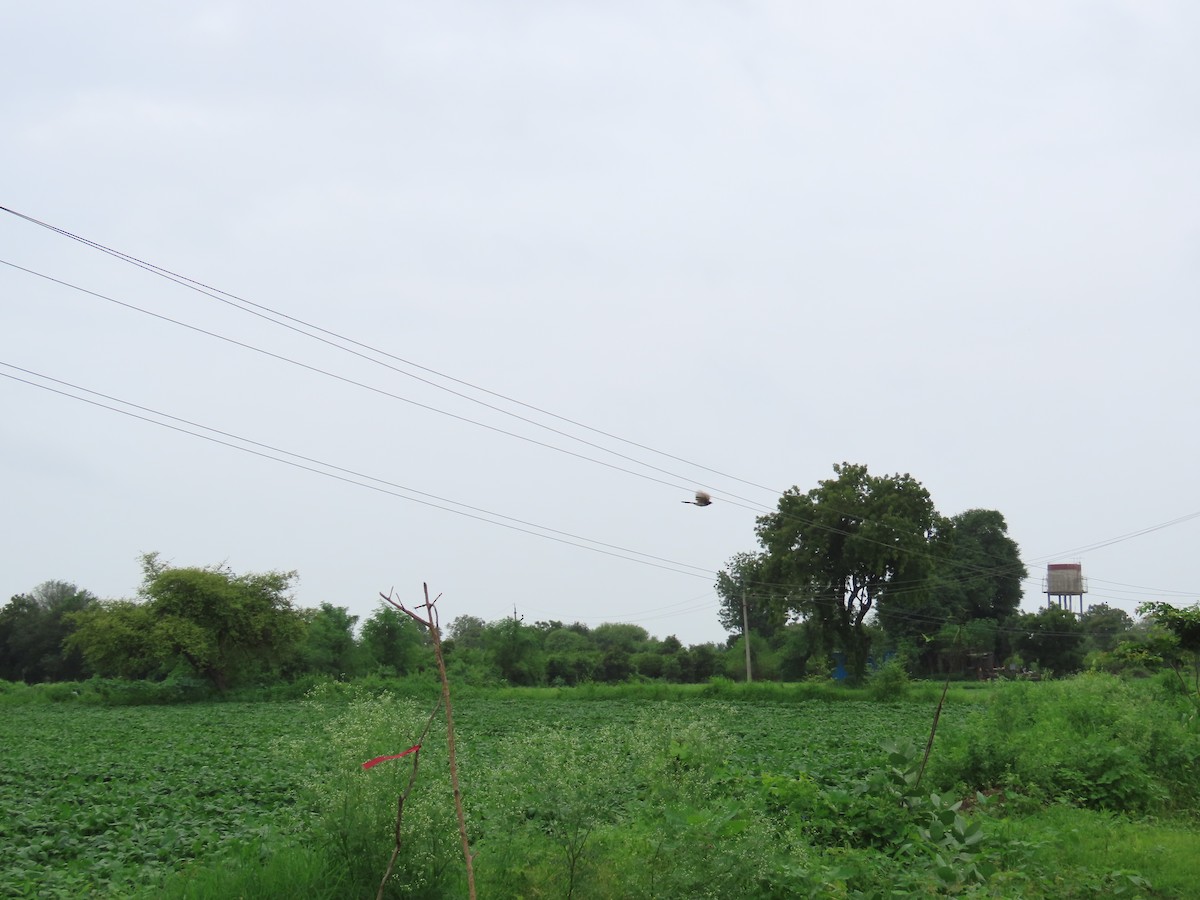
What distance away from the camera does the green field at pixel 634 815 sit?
6121 mm

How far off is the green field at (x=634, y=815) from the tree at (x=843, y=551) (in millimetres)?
29461

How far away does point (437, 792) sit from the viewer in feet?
20.5

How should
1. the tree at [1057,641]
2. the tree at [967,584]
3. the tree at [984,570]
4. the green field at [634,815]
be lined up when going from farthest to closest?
1. the tree at [984,570]
2. the tree at [1057,641]
3. the tree at [967,584]
4. the green field at [634,815]

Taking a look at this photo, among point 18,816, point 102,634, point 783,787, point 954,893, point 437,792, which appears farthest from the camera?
point 102,634

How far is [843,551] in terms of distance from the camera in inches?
1811

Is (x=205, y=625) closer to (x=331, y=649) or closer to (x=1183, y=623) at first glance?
(x=331, y=649)

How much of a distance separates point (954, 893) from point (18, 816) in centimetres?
1024

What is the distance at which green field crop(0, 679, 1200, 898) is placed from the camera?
6.12 meters

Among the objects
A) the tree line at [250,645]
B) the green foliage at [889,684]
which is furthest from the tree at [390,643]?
the green foliage at [889,684]

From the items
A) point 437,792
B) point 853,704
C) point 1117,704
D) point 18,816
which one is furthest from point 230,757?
point 853,704

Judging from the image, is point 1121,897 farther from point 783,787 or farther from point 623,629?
point 623,629

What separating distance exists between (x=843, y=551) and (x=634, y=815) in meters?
40.2

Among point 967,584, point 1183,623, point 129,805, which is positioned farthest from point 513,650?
point 129,805

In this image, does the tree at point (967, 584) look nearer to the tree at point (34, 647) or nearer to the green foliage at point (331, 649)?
the green foliage at point (331, 649)
